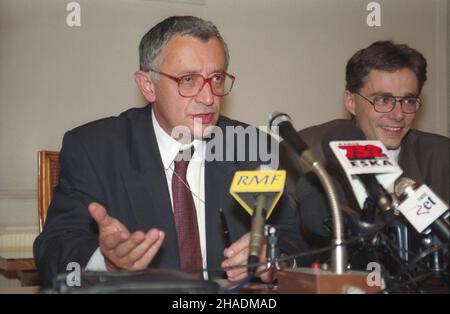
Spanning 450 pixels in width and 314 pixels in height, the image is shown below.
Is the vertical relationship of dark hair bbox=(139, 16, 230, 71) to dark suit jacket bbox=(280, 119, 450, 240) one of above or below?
above

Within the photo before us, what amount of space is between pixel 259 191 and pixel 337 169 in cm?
50

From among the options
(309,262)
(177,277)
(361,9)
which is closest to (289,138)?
(177,277)

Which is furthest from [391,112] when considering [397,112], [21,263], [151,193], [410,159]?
[21,263]

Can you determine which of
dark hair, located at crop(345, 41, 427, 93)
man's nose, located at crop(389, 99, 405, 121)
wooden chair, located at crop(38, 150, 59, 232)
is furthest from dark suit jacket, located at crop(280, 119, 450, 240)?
wooden chair, located at crop(38, 150, 59, 232)

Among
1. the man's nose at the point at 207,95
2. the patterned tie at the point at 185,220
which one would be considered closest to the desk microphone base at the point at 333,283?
the patterned tie at the point at 185,220

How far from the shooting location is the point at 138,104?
10.7 ft

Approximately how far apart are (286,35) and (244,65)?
1.03 feet

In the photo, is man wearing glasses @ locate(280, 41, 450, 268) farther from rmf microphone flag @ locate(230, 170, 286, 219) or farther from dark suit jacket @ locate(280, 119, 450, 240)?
rmf microphone flag @ locate(230, 170, 286, 219)

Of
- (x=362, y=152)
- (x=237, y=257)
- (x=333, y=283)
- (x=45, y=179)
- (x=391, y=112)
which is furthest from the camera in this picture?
(x=391, y=112)

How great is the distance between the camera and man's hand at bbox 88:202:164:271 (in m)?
1.28

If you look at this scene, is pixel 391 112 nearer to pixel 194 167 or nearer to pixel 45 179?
pixel 194 167

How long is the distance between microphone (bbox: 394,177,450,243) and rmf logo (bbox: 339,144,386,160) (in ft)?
0.34

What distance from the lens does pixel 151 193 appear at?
1.91 metres

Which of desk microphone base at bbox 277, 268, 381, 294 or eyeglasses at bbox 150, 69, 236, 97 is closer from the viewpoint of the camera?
desk microphone base at bbox 277, 268, 381, 294
